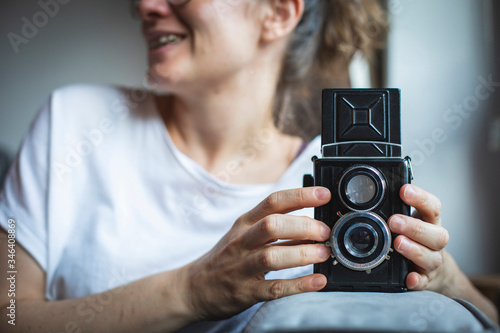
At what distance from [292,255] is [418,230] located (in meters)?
0.17

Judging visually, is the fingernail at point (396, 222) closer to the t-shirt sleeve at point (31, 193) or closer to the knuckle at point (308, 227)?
the knuckle at point (308, 227)

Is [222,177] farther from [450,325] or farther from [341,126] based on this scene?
[450,325]

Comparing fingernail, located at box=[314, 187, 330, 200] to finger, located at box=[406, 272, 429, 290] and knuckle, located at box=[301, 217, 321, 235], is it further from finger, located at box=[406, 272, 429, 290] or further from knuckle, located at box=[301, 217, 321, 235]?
finger, located at box=[406, 272, 429, 290]

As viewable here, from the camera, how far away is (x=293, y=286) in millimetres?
666

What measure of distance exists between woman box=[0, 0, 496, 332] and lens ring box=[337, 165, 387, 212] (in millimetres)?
206

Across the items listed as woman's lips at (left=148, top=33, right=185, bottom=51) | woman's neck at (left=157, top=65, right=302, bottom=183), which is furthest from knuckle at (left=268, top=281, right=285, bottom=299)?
woman's lips at (left=148, top=33, right=185, bottom=51)

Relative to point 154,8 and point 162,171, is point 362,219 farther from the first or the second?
point 154,8

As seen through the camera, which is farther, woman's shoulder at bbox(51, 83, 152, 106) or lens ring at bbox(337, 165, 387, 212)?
woman's shoulder at bbox(51, 83, 152, 106)

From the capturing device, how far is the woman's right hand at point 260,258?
25.9 inches

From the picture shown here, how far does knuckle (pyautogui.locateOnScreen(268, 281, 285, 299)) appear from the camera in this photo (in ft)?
2.19

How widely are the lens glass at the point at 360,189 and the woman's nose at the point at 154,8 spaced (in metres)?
0.62

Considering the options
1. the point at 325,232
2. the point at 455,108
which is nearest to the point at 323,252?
the point at 325,232

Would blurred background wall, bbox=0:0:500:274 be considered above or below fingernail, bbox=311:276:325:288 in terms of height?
above

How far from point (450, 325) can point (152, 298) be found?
474 millimetres
